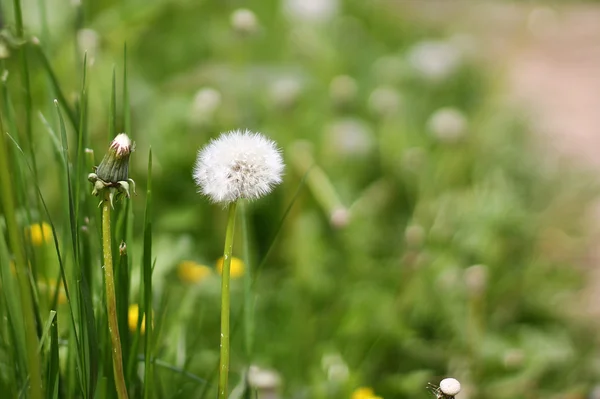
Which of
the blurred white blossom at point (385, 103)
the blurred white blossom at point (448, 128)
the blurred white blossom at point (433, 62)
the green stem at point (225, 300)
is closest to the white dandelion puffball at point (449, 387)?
the green stem at point (225, 300)

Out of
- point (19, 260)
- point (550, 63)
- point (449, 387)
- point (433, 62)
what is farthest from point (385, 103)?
point (550, 63)

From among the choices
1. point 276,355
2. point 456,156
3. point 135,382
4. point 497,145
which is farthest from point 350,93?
point 135,382

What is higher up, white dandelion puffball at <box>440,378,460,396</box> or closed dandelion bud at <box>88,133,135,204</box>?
closed dandelion bud at <box>88,133,135,204</box>

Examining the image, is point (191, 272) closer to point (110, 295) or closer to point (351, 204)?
point (351, 204)

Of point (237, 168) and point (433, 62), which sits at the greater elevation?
point (433, 62)

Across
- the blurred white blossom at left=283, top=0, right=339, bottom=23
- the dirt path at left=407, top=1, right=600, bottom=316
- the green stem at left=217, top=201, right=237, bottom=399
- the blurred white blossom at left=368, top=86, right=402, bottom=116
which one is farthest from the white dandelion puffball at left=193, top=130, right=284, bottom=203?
the blurred white blossom at left=283, top=0, right=339, bottom=23

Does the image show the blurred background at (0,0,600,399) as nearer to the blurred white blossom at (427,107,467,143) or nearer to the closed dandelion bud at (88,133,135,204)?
the blurred white blossom at (427,107,467,143)

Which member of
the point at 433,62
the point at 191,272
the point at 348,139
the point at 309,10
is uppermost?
the point at 309,10
